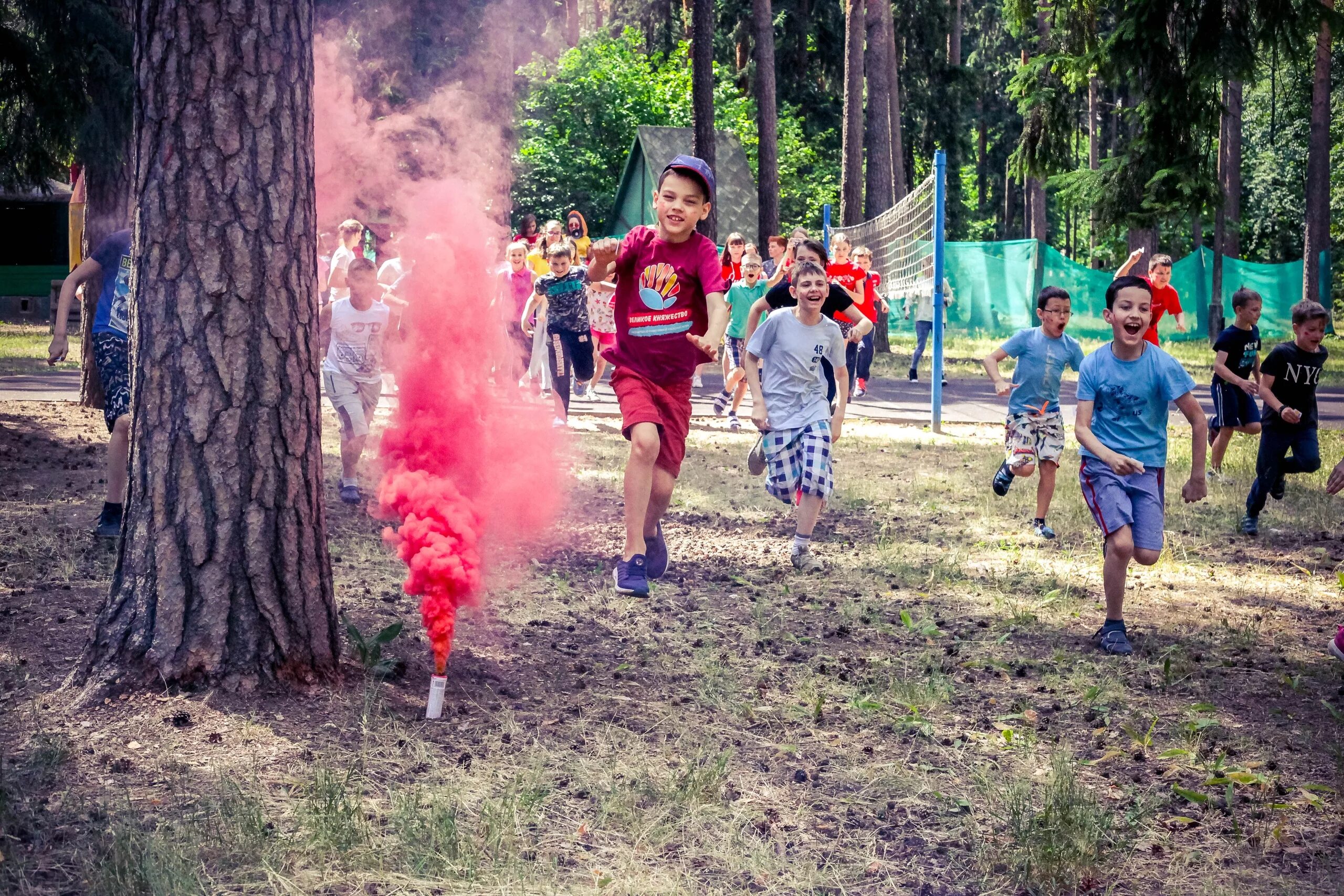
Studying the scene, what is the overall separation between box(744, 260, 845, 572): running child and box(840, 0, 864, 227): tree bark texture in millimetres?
18704

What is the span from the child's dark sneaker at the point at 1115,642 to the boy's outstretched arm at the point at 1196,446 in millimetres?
714

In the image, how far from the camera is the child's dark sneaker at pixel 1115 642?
5.96 m

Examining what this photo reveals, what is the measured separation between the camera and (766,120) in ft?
87.9

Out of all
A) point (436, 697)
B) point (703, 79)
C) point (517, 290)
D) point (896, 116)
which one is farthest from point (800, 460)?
point (896, 116)

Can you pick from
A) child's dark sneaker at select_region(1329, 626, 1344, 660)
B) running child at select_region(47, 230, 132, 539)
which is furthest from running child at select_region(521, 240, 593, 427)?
child's dark sneaker at select_region(1329, 626, 1344, 660)

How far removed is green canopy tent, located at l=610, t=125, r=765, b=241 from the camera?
32062 mm

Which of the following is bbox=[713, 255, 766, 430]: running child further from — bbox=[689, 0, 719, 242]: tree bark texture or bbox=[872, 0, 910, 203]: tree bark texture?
bbox=[872, 0, 910, 203]: tree bark texture

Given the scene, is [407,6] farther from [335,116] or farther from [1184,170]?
[335,116]

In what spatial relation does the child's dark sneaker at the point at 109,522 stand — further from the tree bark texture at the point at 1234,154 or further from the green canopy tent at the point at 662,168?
the tree bark texture at the point at 1234,154

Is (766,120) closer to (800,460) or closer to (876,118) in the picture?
(876,118)

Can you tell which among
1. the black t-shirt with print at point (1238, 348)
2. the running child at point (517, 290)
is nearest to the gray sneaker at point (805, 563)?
the black t-shirt with print at point (1238, 348)

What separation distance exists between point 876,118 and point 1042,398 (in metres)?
17.5

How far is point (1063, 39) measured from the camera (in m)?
22.7

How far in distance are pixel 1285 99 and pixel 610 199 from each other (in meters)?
32.9
